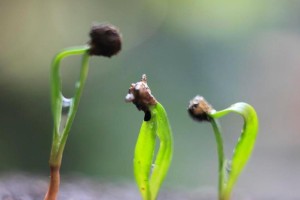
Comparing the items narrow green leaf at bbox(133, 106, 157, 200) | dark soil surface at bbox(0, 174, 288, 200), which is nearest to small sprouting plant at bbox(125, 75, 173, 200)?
narrow green leaf at bbox(133, 106, 157, 200)

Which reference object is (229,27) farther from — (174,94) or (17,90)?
(17,90)

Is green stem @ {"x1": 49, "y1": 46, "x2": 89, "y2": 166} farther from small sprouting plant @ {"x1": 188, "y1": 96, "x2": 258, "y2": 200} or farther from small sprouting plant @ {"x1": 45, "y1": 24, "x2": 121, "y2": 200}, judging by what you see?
small sprouting plant @ {"x1": 188, "y1": 96, "x2": 258, "y2": 200}

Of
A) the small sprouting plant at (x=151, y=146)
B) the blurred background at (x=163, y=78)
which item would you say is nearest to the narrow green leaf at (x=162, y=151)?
the small sprouting plant at (x=151, y=146)

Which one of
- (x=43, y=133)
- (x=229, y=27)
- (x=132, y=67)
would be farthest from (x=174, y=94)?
(x=43, y=133)

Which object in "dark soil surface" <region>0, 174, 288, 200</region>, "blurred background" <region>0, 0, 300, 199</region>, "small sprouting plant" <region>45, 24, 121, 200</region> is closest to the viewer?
"small sprouting plant" <region>45, 24, 121, 200</region>

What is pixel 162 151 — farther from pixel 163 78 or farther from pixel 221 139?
pixel 163 78

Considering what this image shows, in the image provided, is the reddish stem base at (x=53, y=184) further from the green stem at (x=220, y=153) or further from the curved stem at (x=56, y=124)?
the green stem at (x=220, y=153)
